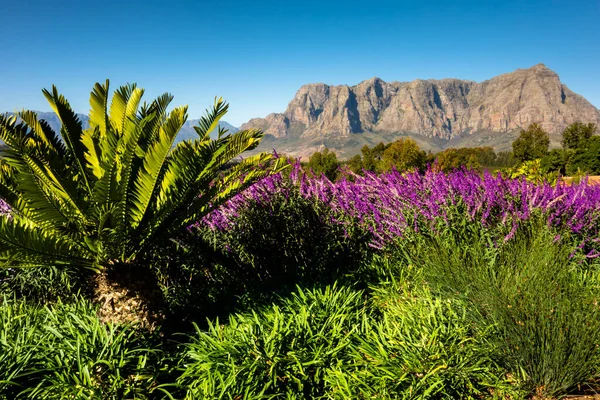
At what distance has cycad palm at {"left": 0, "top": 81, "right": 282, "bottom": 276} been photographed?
2.72 m

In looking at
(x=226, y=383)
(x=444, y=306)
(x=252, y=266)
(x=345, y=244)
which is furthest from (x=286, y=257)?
(x=226, y=383)

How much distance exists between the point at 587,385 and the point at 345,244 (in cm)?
330

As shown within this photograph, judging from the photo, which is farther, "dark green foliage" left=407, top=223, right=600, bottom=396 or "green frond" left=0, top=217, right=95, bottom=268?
"green frond" left=0, top=217, right=95, bottom=268

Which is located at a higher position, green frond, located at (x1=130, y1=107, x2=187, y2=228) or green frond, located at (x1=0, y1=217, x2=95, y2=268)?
green frond, located at (x1=130, y1=107, x2=187, y2=228)

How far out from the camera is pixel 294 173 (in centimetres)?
596

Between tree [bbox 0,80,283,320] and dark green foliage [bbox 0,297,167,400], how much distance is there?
642 millimetres

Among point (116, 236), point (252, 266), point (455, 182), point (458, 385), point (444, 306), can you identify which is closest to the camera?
point (458, 385)

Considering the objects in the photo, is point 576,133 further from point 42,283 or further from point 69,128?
point 42,283

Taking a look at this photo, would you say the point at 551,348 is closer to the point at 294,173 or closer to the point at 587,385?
the point at 587,385

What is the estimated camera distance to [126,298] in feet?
10.5

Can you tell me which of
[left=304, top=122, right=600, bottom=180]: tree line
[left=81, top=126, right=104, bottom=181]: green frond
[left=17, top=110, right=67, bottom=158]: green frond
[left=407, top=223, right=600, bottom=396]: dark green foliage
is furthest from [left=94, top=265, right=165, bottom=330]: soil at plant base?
[left=304, top=122, right=600, bottom=180]: tree line

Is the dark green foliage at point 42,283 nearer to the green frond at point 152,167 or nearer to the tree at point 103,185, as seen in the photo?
the tree at point 103,185

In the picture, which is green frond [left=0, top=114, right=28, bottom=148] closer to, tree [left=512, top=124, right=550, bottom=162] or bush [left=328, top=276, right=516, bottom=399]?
bush [left=328, top=276, right=516, bottom=399]

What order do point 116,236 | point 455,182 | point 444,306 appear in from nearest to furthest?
point 116,236 < point 444,306 < point 455,182
